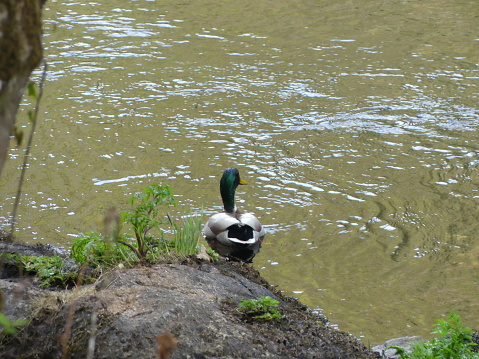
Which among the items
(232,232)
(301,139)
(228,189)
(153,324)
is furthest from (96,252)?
(301,139)

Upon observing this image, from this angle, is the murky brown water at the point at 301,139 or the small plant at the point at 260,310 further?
the murky brown water at the point at 301,139

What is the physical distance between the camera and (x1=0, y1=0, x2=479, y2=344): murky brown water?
21.7ft

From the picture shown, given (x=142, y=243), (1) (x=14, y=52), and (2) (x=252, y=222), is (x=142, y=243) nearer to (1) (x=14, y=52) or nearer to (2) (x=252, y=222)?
(2) (x=252, y=222)

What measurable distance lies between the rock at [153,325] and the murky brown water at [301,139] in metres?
1.62

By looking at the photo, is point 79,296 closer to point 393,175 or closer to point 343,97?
point 393,175

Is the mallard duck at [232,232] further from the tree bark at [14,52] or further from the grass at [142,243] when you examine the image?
the tree bark at [14,52]

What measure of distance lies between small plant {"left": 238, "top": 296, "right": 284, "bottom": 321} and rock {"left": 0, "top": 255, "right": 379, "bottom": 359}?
0.04 meters

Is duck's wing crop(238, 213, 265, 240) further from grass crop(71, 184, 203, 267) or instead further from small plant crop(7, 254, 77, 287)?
small plant crop(7, 254, 77, 287)

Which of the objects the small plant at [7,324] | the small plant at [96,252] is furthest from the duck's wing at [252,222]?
the small plant at [7,324]

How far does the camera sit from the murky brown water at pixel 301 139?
6625mm

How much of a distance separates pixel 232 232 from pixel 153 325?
9.73 feet

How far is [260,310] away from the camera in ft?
13.3

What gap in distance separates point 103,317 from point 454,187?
568cm

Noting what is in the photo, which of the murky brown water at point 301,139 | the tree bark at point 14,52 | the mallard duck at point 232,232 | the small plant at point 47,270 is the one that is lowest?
the murky brown water at point 301,139
